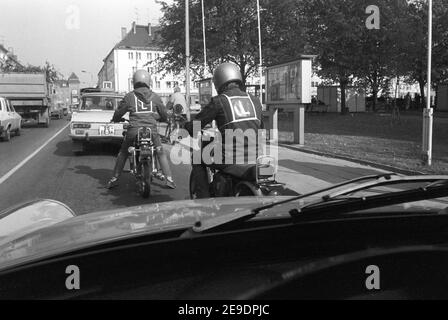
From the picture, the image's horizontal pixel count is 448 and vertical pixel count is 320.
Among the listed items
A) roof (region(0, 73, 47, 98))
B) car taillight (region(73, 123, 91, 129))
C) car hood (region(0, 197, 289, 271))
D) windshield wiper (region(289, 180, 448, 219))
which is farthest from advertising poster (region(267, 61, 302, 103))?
roof (region(0, 73, 47, 98))

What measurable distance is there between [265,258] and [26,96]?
30521mm

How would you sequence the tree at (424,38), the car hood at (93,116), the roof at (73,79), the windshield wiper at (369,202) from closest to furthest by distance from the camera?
the windshield wiper at (369,202) → the car hood at (93,116) → the tree at (424,38) → the roof at (73,79)

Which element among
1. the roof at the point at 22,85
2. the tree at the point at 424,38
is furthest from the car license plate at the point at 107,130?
the tree at the point at 424,38

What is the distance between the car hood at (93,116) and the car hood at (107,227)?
11348 millimetres

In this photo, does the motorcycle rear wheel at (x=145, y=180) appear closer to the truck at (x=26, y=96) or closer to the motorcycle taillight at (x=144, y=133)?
the motorcycle taillight at (x=144, y=133)

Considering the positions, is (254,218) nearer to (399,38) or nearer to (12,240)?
(12,240)

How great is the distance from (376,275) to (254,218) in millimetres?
434

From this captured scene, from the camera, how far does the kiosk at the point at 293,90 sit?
15.3 m

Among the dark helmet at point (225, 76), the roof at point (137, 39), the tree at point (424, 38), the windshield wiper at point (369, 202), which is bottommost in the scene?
the windshield wiper at point (369, 202)

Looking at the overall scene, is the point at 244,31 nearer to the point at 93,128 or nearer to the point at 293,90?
the point at 293,90

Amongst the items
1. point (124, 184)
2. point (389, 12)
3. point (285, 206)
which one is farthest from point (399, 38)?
point (285, 206)

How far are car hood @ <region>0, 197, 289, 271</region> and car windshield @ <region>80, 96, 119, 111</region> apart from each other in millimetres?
12582

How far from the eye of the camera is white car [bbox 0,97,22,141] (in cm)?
1963

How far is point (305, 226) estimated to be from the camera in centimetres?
176
